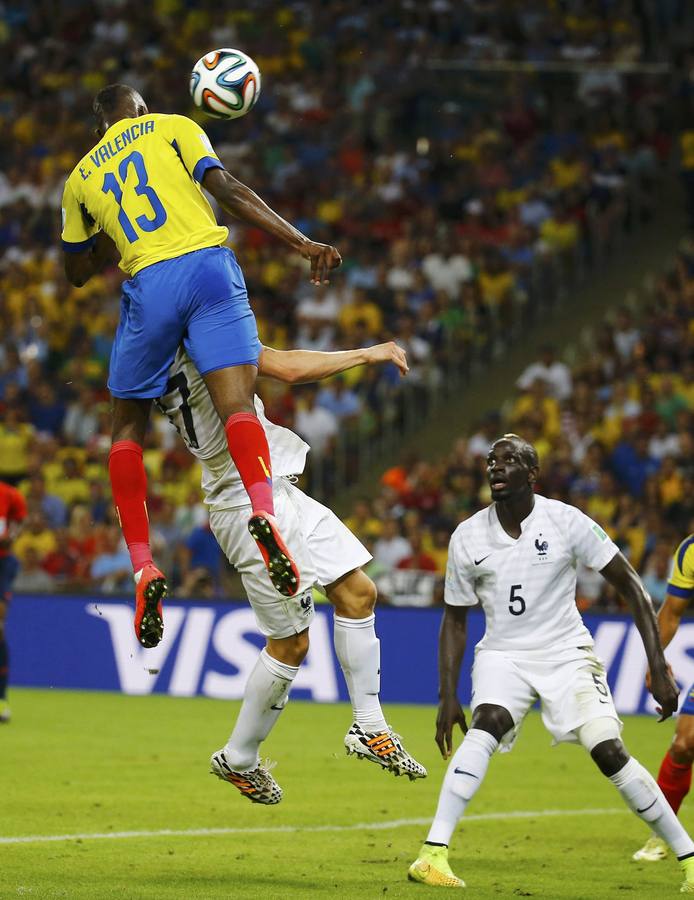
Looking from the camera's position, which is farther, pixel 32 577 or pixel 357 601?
pixel 32 577

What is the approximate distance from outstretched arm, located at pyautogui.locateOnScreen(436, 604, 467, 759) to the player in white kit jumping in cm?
24

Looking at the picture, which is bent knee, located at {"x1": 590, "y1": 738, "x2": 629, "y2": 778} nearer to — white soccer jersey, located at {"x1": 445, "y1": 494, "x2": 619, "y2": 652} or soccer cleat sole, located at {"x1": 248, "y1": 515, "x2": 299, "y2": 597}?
white soccer jersey, located at {"x1": 445, "y1": 494, "x2": 619, "y2": 652}

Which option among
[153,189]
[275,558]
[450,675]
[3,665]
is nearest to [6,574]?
[3,665]

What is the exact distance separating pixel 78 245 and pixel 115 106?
656mm

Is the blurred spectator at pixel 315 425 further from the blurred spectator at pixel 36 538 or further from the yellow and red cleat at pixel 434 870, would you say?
the yellow and red cleat at pixel 434 870

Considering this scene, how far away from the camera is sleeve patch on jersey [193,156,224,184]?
7.44m

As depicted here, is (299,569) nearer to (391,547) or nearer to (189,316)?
(189,316)

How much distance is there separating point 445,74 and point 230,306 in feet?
61.2

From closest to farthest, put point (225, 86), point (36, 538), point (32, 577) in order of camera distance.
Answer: point (225, 86), point (32, 577), point (36, 538)

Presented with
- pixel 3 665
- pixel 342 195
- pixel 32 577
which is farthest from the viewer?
pixel 342 195

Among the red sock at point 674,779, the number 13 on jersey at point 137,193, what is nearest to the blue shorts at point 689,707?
the red sock at point 674,779

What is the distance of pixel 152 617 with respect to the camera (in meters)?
7.28

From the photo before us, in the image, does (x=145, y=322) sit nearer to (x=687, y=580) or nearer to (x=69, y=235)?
(x=69, y=235)

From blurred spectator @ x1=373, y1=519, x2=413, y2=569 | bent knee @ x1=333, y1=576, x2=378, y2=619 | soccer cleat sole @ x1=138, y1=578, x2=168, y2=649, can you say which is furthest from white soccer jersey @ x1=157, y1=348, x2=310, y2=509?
blurred spectator @ x1=373, y1=519, x2=413, y2=569
